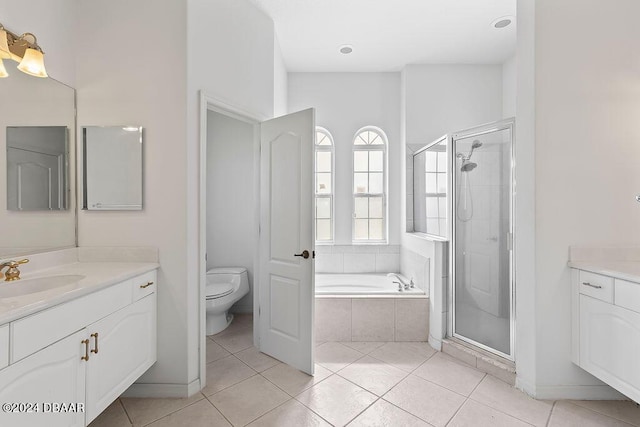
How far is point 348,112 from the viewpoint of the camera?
3.69 m

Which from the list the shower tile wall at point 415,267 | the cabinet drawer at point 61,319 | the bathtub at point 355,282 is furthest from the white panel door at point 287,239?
the shower tile wall at point 415,267

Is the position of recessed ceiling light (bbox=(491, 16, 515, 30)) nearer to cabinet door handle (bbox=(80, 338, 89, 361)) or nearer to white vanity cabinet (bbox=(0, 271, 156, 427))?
white vanity cabinet (bbox=(0, 271, 156, 427))

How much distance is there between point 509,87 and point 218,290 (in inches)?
158

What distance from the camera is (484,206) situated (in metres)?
2.40

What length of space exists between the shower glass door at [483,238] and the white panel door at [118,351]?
8.00 ft

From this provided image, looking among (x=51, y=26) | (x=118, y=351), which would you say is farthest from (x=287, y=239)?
(x=51, y=26)

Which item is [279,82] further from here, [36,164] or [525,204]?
[525,204]

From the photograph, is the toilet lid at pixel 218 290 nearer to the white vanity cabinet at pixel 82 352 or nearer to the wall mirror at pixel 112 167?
the white vanity cabinet at pixel 82 352

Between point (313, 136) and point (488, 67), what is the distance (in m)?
2.80

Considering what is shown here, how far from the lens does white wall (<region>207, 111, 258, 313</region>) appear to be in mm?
3434

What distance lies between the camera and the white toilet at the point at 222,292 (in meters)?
2.73

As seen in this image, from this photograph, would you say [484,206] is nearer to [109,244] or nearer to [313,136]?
[313,136]

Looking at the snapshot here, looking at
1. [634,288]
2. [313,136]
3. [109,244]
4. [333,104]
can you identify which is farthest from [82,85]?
[634,288]

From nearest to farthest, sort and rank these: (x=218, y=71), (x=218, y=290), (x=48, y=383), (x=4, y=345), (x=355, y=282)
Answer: (x=4, y=345), (x=48, y=383), (x=218, y=71), (x=218, y=290), (x=355, y=282)
